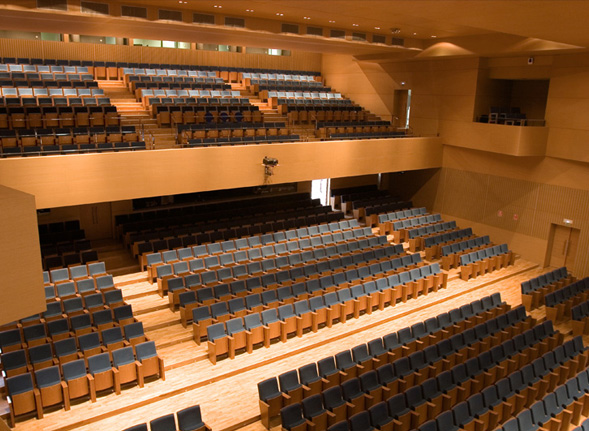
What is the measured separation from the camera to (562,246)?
9.37m

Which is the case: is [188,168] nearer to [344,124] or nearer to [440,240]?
A: [344,124]

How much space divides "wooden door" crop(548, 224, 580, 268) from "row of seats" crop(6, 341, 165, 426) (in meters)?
7.68

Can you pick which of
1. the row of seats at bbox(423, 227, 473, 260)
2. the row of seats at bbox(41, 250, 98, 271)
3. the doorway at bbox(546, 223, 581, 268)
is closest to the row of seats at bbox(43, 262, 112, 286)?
the row of seats at bbox(41, 250, 98, 271)

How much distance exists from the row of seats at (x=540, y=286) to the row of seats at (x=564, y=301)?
0.23 m

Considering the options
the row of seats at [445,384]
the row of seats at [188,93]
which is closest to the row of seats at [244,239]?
the row of seats at [188,93]

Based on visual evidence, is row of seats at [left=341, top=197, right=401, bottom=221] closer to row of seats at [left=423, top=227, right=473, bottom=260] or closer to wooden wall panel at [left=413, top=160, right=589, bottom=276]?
wooden wall panel at [left=413, top=160, right=589, bottom=276]

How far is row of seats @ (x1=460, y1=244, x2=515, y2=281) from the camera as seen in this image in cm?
854

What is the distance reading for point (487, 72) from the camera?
10.1 metres

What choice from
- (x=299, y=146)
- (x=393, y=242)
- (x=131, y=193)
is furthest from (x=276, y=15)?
(x=393, y=242)

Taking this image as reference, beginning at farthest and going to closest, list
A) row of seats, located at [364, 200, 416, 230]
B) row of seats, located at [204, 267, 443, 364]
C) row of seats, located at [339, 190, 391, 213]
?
1. row of seats, located at [339, 190, 391, 213]
2. row of seats, located at [364, 200, 416, 230]
3. row of seats, located at [204, 267, 443, 364]

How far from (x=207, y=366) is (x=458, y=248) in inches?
217

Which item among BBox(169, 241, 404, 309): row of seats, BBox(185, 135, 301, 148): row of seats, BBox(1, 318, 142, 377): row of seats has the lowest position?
BBox(1, 318, 142, 377): row of seats

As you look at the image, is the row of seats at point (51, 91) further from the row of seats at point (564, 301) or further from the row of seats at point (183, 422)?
the row of seats at point (564, 301)

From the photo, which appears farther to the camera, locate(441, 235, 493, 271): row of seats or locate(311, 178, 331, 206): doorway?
locate(311, 178, 331, 206): doorway
